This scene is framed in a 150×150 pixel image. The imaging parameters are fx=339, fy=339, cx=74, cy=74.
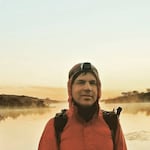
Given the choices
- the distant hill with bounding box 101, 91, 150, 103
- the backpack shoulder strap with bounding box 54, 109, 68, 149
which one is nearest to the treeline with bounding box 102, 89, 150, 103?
the distant hill with bounding box 101, 91, 150, 103

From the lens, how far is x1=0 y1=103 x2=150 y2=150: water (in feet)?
4.32

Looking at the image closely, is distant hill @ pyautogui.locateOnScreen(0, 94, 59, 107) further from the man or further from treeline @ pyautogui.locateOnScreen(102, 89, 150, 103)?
treeline @ pyautogui.locateOnScreen(102, 89, 150, 103)

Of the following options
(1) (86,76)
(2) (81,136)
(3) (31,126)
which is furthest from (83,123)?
(3) (31,126)

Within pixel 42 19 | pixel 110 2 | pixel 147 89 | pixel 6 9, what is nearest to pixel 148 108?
pixel 147 89

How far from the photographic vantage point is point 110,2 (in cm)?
137

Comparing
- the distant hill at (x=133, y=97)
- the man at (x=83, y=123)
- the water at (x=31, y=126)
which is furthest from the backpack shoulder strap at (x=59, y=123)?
the distant hill at (x=133, y=97)

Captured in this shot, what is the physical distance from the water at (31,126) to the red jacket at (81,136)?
163 mm

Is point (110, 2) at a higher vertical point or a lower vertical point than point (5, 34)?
higher

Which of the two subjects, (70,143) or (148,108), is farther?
(148,108)

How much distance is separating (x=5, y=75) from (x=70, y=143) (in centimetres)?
40

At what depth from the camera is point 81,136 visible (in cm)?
112

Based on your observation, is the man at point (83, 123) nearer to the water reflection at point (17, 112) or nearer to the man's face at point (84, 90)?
the man's face at point (84, 90)

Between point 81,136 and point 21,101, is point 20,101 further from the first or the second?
point 81,136

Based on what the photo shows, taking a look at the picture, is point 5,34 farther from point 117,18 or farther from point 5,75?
point 117,18
